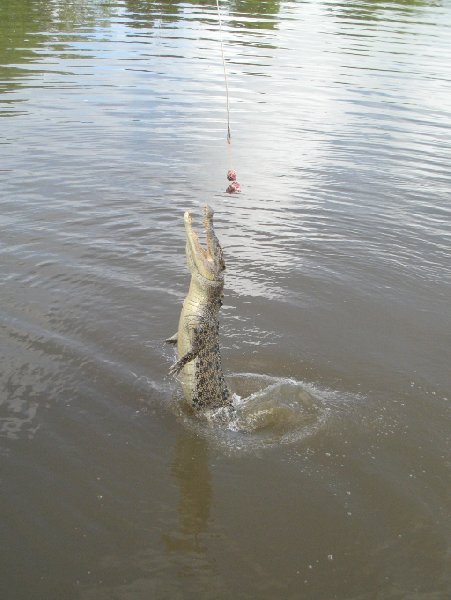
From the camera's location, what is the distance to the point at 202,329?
635 centimetres

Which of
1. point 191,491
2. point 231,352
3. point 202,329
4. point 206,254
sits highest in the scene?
point 206,254

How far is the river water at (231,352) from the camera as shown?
4.90 metres

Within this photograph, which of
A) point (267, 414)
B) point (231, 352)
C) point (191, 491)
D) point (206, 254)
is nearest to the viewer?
point (191, 491)

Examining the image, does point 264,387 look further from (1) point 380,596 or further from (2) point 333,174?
(2) point 333,174

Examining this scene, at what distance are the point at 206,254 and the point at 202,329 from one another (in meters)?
0.75

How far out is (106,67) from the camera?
67.7ft

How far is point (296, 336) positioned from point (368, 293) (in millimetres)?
1691

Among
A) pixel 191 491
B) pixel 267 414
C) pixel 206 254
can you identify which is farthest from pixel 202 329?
pixel 191 491

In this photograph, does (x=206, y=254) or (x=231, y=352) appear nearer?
(x=206, y=254)

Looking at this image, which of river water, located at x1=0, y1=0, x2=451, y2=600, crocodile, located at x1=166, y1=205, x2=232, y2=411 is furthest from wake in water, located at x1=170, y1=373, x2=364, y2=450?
crocodile, located at x1=166, y1=205, x2=232, y2=411

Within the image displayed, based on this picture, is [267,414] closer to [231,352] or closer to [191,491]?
[231,352]

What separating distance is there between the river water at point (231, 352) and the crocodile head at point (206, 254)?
4.46 ft

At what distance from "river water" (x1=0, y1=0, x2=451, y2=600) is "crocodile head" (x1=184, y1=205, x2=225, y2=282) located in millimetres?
1360

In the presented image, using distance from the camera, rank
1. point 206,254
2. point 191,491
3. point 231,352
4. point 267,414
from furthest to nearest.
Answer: point 231,352
point 267,414
point 206,254
point 191,491
